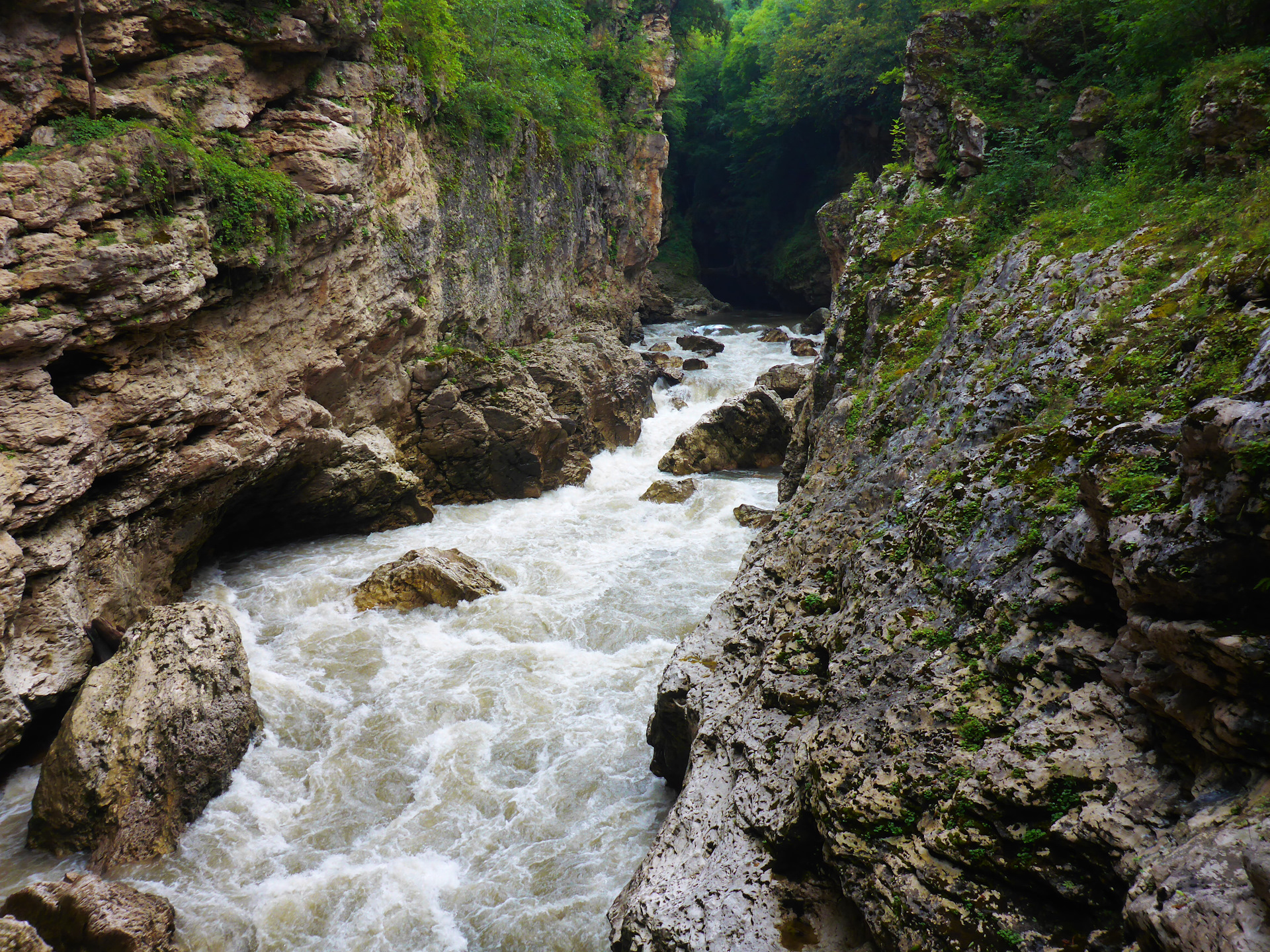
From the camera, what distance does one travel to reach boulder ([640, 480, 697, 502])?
16.0 metres

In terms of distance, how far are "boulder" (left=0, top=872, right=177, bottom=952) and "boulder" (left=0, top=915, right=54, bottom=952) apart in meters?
0.15

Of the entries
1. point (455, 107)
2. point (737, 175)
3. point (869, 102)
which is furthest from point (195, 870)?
point (737, 175)

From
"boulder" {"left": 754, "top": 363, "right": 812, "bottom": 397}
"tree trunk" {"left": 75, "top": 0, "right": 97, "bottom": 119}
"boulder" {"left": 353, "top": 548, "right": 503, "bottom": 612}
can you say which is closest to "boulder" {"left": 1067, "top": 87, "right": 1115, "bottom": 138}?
"boulder" {"left": 353, "top": 548, "right": 503, "bottom": 612}

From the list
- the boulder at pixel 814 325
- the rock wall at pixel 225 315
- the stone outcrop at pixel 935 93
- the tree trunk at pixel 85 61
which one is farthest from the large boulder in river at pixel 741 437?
the tree trunk at pixel 85 61

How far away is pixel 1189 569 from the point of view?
2.99m

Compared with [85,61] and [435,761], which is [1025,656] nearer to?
[435,761]

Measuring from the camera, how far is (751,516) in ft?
46.9

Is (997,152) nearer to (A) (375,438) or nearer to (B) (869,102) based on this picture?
(A) (375,438)

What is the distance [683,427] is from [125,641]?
15.9 metres

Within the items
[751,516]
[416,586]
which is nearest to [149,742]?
[416,586]

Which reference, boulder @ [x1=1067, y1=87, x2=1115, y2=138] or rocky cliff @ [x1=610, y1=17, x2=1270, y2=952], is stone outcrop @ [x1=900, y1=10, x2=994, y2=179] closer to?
boulder @ [x1=1067, y1=87, x2=1115, y2=138]

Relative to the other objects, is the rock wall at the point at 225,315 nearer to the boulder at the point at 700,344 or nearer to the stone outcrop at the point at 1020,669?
the stone outcrop at the point at 1020,669

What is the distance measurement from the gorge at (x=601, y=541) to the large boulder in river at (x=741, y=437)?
1.63m

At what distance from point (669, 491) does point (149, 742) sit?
36.2 feet
